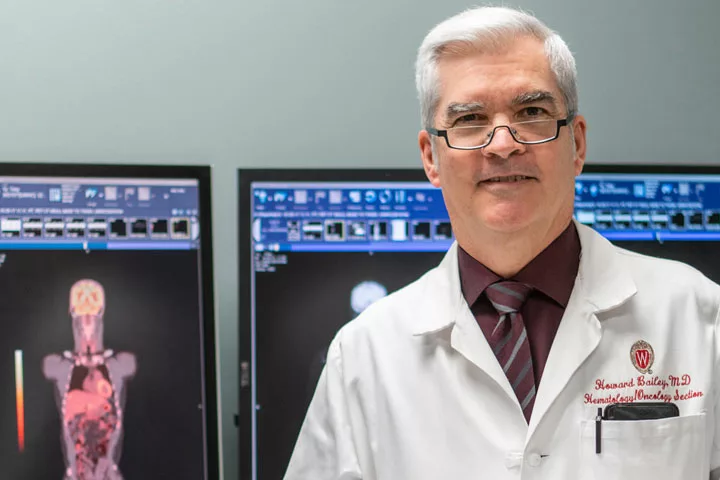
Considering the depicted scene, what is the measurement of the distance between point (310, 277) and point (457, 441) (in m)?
0.53

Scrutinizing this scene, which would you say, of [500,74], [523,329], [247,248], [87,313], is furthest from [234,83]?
[523,329]

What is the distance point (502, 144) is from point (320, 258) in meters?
0.59

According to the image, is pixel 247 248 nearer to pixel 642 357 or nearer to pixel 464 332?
pixel 464 332

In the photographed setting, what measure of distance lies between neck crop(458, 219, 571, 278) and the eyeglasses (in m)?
0.13

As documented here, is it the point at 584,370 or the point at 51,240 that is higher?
the point at 51,240

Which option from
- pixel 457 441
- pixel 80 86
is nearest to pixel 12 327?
pixel 80 86

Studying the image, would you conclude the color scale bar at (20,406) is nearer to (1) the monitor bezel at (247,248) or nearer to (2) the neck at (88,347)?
(2) the neck at (88,347)

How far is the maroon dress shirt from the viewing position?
3.76 feet

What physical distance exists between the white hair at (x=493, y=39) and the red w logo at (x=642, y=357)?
13.6 inches

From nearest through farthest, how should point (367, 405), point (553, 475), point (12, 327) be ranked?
1. point (553, 475)
2. point (367, 405)
3. point (12, 327)

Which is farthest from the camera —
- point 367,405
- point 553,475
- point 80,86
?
point 80,86

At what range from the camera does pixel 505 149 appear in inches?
41.8

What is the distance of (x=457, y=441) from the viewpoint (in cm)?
113

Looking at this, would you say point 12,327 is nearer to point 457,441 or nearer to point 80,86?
point 80,86
